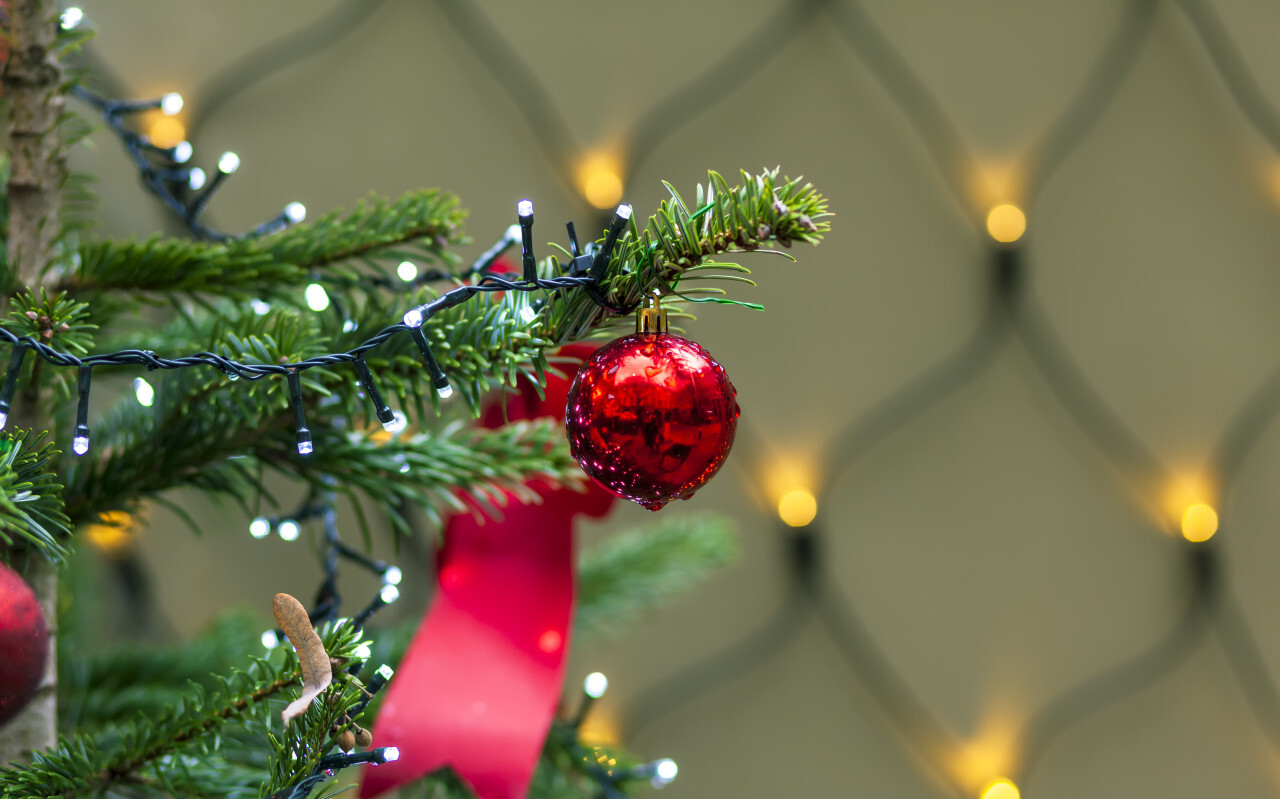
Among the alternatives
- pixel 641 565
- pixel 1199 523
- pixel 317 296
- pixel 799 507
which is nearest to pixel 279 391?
pixel 317 296

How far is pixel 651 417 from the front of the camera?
16 cm

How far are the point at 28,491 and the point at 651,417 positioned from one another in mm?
116

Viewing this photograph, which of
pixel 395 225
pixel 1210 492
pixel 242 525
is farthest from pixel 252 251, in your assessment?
pixel 1210 492

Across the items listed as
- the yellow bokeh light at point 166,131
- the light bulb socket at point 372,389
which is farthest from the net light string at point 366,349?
the yellow bokeh light at point 166,131

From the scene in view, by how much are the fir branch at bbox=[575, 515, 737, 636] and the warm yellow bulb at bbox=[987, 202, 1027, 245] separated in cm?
19

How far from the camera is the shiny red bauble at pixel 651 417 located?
16 cm

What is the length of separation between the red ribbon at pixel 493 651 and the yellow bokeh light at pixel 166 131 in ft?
0.92

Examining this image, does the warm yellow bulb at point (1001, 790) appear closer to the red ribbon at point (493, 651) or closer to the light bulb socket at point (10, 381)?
the red ribbon at point (493, 651)

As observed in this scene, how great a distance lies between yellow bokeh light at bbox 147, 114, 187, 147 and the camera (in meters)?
0.44

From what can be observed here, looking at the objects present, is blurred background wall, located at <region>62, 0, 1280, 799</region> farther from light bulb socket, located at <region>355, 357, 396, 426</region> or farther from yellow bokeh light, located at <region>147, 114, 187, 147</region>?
light bulb socket, located at <region>355, 357, 396, 426</region>

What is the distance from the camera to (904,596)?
44 centimetres

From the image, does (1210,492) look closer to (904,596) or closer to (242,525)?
(904,596)

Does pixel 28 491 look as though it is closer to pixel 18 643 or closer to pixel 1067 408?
pixel 18 643

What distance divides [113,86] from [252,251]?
0.95 ft
